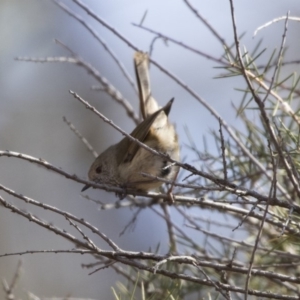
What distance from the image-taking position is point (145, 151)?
12.2ft

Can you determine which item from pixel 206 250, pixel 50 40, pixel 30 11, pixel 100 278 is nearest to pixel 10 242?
pixel 100 278

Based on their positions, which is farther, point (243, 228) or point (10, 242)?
point (10, 242)

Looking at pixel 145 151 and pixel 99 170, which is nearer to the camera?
pixel 145 151

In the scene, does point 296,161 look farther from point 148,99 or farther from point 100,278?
point 100,278

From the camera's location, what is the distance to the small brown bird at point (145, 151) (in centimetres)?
354

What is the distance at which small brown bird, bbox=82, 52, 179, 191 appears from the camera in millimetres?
3543

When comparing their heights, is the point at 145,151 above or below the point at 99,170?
above

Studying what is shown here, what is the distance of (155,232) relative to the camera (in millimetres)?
6621

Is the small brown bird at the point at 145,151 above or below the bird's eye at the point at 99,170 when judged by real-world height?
above

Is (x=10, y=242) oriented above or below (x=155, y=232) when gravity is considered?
below

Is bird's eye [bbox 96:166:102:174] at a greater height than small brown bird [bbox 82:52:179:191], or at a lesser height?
lesser

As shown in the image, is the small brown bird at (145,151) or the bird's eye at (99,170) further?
the bird's eye at (99,170)

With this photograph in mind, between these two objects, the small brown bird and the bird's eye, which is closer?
the small brown bird

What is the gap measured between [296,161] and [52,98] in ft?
21.6
